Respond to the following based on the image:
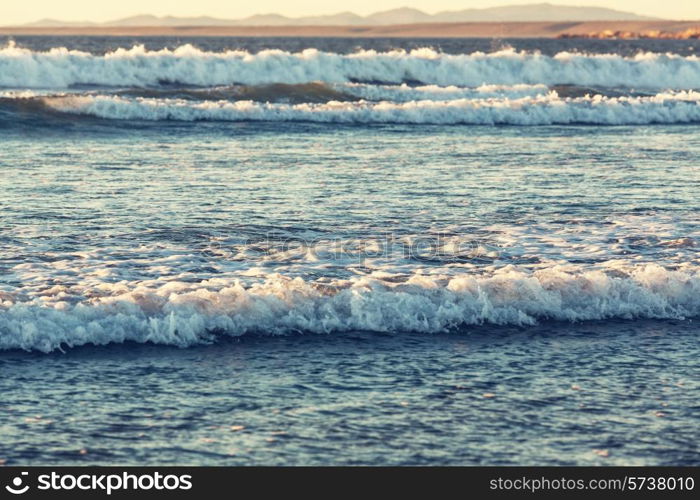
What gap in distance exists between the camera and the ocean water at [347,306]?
7.94 m

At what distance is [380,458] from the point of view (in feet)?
24.6

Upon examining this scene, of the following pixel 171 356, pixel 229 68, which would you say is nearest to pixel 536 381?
pixel 171 356

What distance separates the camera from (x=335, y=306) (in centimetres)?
1094

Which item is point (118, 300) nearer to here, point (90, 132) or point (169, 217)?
point (169, 217)

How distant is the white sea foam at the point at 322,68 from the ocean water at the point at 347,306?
28.6 meters

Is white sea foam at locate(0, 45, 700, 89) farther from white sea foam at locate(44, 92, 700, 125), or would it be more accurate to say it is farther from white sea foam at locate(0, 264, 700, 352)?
white sea foam at locate(0, 264, 700, 352)

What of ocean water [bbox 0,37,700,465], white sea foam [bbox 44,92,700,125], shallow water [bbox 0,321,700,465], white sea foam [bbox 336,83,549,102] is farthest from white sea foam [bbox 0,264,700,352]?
white sea foam [bbox 336,83,549,102]

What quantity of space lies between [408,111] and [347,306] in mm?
25926

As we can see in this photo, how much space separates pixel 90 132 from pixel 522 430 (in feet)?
77.1

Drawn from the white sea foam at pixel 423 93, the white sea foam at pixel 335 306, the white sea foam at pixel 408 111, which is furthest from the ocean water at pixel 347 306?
the white sea foam at pixel 423 93

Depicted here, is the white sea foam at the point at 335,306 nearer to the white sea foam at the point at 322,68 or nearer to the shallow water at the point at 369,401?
the shallow water at the point at 369,401

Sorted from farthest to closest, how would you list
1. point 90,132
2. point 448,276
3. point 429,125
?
point 429,125 → point 90,132 → point 448,276

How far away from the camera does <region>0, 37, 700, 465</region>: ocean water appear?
794 centimetres

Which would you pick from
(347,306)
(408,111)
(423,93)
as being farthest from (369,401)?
(423,93)
